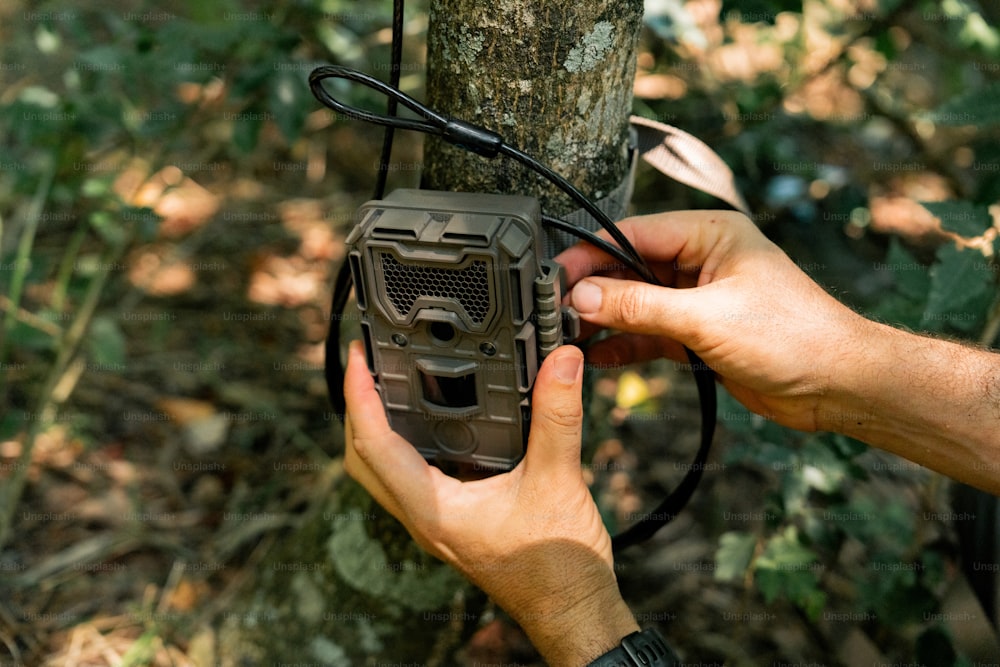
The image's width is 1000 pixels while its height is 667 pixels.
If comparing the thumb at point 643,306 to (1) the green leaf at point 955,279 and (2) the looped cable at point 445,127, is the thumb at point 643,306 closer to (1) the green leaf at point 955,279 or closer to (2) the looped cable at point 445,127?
(2) the looped cable at point 445,127

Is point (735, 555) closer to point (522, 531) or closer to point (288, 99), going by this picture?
point (522, 531)

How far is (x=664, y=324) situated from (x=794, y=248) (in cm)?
196

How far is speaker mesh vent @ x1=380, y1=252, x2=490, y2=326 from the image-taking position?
1.04m

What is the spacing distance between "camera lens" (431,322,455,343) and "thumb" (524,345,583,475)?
145mm

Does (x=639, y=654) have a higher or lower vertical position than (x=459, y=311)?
lower

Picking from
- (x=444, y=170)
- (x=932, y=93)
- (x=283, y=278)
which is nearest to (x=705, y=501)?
(x=444, y=170)

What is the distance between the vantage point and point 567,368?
3.57ft

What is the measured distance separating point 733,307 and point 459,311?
1.41ft

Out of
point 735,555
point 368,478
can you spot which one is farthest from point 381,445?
point 735,555

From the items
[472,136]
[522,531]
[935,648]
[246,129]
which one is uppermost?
[472,136]

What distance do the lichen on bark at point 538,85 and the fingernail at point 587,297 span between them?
0.50ft

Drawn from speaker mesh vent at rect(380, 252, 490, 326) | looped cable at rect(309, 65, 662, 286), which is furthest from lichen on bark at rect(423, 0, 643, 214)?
speaker mesh vent at rect(380, 252, 490, 326)

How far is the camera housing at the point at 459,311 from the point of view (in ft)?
3.31

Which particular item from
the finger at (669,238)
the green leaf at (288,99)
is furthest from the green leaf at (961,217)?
the green leaf at (288,99)
